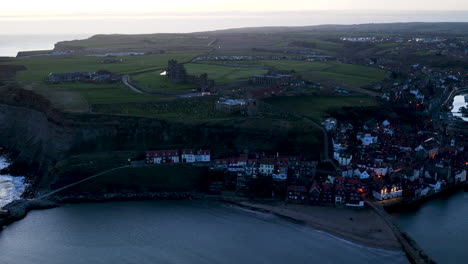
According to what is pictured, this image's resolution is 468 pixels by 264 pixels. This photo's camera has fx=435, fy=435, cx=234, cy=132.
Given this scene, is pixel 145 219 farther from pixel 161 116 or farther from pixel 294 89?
pixel 294 89

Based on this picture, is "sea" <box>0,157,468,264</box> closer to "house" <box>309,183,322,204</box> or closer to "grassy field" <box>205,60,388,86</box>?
"house" <box>309,183,322,204</box>

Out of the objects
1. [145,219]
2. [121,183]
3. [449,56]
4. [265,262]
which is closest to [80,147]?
→ [121,183]

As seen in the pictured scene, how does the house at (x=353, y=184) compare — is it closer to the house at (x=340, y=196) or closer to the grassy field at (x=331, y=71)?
the house at (x=340, y=196)

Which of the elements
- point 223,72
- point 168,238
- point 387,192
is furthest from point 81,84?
point 387,192

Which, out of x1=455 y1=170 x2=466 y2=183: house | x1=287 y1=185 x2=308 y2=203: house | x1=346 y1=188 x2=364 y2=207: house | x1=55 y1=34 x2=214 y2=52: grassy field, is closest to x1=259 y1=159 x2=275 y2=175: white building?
x1=287 y1=185 x2=308 y2=203: house

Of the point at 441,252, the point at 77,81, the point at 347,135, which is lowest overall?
the point at 441,252

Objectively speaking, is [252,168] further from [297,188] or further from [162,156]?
[162,156]
